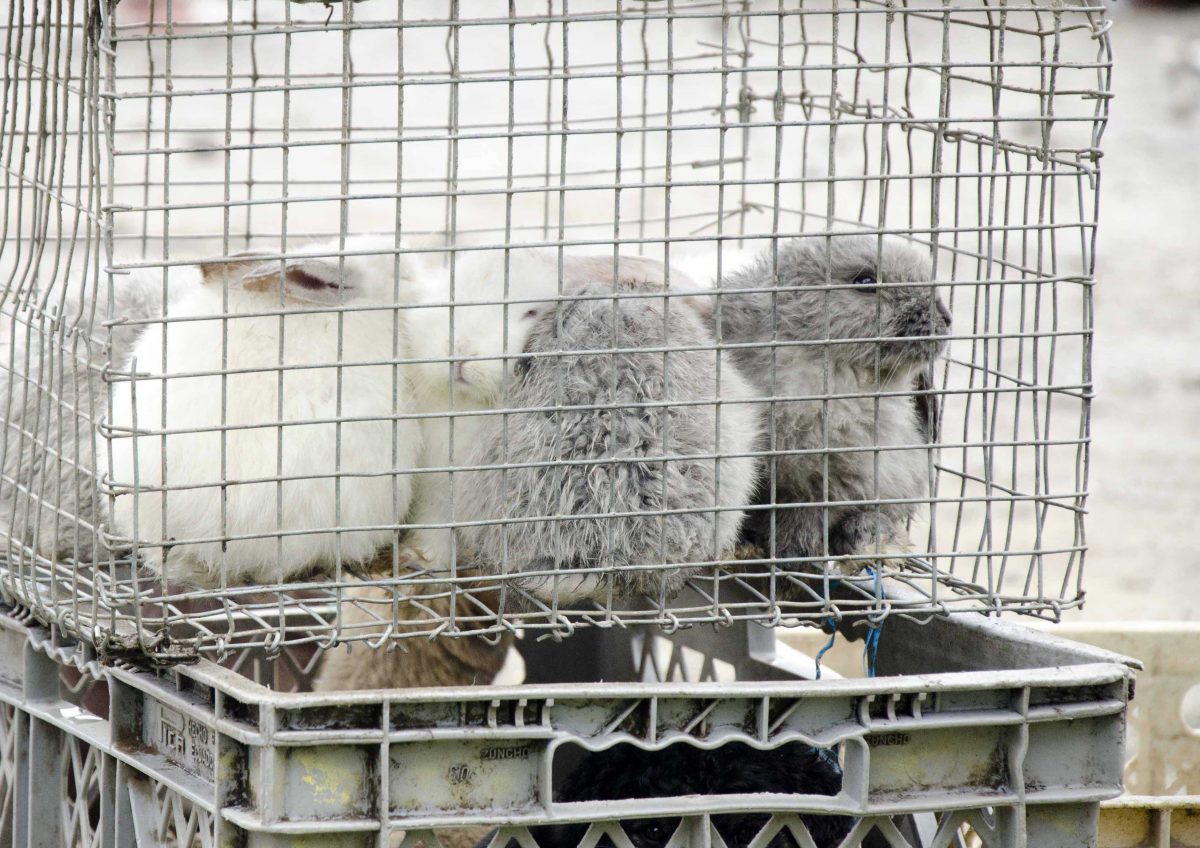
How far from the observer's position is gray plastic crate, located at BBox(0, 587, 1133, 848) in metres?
1.34

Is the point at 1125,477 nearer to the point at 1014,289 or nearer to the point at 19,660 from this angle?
the point at 1014,289

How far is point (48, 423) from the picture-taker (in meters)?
1.60

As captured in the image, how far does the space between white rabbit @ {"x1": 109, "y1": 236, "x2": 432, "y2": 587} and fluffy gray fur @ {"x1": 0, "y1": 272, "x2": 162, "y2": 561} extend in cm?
9

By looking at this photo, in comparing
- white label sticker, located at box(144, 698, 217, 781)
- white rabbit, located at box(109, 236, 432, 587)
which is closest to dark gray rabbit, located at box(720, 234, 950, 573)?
white rabbit, located at box(109, 236, 432, 587)

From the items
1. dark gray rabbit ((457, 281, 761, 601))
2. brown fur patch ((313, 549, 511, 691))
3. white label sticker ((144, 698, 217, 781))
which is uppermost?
dark gray rabbit ((457, 281, 761, 601))

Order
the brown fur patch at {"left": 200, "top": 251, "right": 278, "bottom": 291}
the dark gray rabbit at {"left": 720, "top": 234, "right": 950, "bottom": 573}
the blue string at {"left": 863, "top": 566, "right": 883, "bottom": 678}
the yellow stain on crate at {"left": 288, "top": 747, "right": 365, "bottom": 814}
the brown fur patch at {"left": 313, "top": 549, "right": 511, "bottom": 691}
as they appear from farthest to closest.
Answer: the brown fur patch at {"left": 313, "top": 549, "right": 511, "bottom": 691}
the blue string at {"left": 863, "top": 566, "right": 883, "bottom": 678}
the dark gray rabbit at {"left": 720, "top": 234, "right": 950, "bottom": 573}
the brown fur patch at {"left": 200, "top": 251, "right": 278, "bottom": 291}
the yellow stain on crate at {"left": 288, "top": 747, "right": 365, "bottom": 814}

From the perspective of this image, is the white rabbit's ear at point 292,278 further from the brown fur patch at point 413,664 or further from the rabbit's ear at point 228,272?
the brown fur patch at point 413,664

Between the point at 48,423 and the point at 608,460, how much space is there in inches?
25.6

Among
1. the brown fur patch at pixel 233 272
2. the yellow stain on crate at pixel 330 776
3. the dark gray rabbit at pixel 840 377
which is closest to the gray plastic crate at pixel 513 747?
the yellow stain on crate at pixel 330 776

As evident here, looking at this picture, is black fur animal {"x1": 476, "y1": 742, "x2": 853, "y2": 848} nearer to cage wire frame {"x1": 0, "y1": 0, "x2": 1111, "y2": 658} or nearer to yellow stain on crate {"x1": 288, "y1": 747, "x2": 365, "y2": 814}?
cage wire frame {"x1": 0, "y1": 0, "x2": 1111, "y2": 658}

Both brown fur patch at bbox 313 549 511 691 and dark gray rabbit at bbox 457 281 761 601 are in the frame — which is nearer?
dark gray rabbit at bbox 457 281 761 601

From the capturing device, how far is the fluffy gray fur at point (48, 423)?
5.30 feet

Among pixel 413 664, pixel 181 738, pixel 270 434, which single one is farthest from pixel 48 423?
pixel 413 664

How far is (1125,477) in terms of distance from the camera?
15.8ft
